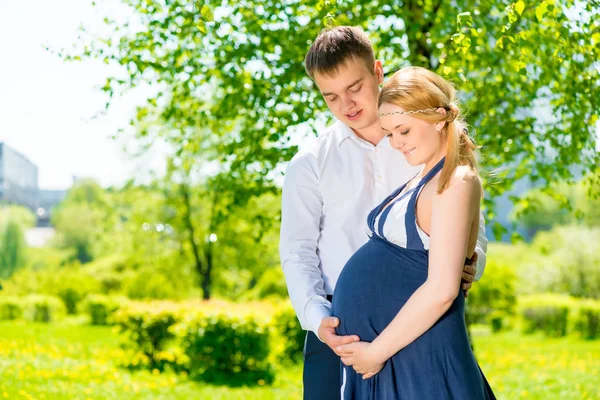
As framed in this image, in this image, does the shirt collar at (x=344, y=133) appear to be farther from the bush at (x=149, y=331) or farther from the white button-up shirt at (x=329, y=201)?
the bush at (x=149, y=331)

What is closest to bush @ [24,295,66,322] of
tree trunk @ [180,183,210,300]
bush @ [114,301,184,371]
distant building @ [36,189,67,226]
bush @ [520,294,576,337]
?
tree trunk @ [180,183,210,300]

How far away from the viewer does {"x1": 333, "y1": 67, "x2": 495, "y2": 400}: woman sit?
82.5 inches

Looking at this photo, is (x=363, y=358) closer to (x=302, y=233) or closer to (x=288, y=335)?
(x=302, y=233)

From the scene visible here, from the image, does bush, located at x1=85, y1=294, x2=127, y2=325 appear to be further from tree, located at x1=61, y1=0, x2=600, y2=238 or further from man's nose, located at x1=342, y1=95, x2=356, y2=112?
man's nose, located at x1=342, y1=95, x2=356, y2=112

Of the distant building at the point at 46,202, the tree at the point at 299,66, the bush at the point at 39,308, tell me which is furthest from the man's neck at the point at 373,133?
the distant building at the point at 46,202

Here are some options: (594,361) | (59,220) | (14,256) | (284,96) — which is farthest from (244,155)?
(59,220)

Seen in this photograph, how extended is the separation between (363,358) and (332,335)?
0.18m

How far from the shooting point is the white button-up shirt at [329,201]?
2.73m

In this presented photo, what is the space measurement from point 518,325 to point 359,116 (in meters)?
18.4

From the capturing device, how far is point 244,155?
22.0 ft

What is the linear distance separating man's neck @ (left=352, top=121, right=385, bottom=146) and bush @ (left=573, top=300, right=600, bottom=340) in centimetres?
1511

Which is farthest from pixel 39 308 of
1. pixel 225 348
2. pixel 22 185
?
pixel 22 185

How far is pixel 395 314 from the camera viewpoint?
226cm

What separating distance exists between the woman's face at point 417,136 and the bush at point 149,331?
813cm
